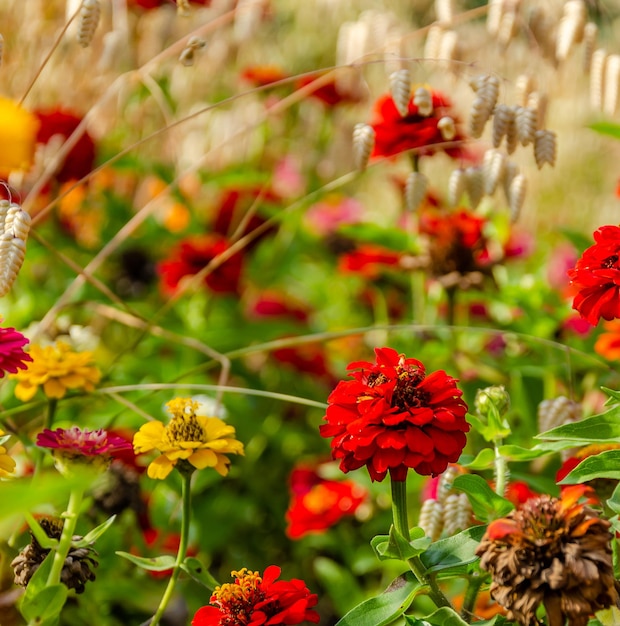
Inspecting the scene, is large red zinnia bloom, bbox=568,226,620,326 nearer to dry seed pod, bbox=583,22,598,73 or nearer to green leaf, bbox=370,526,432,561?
green leaf, bbox=370,526,432,561

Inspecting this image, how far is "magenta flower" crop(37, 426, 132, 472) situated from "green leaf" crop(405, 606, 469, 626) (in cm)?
28

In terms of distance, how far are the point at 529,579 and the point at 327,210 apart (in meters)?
2.10

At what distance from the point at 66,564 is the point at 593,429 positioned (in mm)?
467

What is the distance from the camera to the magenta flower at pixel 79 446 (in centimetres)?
74

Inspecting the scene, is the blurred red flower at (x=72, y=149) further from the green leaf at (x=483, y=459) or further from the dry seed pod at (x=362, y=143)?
the green leaf at (x=483, y=459)

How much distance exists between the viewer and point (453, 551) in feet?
2.27

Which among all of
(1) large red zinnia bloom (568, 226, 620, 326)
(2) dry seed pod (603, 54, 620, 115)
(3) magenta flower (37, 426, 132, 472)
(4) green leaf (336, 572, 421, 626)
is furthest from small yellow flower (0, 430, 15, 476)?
(2) dry seed pod (603, 54, 620, 115)

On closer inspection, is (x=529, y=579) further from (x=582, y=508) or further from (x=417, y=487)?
(x=417, y=487)

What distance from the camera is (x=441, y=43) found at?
4.12 feet

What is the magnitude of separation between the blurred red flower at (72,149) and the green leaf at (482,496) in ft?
3.92

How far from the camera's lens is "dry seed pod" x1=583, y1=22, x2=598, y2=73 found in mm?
1168

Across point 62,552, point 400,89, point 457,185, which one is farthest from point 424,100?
point 62,552

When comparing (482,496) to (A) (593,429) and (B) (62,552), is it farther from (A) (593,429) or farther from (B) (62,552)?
(B) (62,552)

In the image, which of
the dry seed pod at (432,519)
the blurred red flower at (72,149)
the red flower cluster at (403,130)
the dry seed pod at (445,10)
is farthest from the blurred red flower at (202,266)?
the dry seed pod at (432,519)
